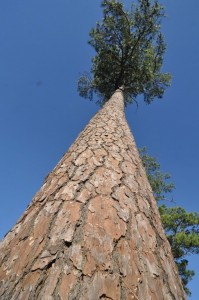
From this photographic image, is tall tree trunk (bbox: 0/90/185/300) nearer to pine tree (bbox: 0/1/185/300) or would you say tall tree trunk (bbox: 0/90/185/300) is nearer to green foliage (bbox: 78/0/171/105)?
pine tree (bbox: 0/1/185/300)

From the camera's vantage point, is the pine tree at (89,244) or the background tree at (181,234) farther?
the background tree at (181,234)

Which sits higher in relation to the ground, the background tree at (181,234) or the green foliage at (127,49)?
the green foliage at (127,49)

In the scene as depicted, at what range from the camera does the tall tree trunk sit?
1.46m

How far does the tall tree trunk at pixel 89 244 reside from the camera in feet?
4.80

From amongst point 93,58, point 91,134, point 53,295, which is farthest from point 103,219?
point 93,58

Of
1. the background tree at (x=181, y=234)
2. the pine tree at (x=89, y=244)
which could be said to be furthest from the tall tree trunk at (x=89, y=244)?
the background tree at (x=181, y=234)

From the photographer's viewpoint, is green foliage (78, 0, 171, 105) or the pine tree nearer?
the pine tree

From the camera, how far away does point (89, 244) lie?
1.71 meters

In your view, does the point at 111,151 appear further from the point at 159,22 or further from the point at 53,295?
the point at 159,22

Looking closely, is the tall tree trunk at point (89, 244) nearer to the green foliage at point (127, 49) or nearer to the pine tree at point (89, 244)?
the pine tree at point (89, 244)

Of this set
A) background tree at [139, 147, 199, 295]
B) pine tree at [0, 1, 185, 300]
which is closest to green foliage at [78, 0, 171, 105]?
background tree at [139, 147, 199, 295]

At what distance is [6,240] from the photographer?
2.08 meters

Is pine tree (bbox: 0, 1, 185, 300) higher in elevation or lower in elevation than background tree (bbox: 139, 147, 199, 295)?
lower

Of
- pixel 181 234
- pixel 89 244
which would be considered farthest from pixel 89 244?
pixel 181 234
